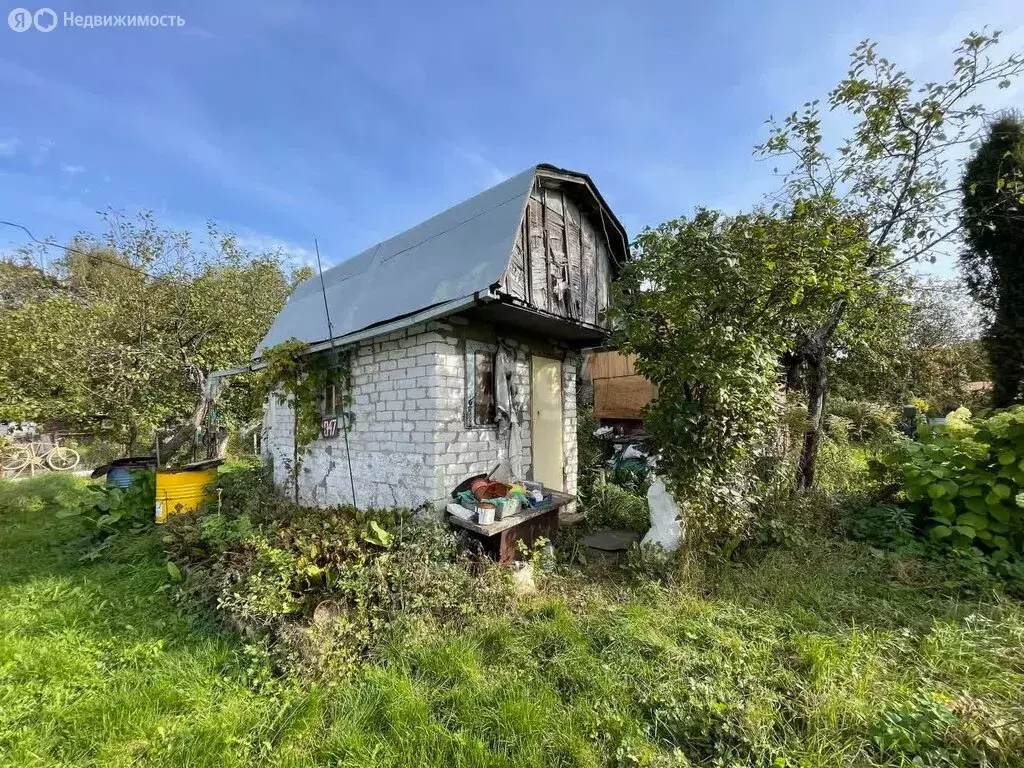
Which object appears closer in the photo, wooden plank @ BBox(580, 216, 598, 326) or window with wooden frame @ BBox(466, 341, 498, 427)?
window with wooden frame @ BBox(466, 341, 498, 427)

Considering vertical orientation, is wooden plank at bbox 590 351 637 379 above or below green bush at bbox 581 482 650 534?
above

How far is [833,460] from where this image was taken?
6.86m

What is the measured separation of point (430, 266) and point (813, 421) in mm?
5627

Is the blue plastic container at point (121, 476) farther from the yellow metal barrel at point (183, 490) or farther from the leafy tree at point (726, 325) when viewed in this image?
the leafy tree at point (726, 325)

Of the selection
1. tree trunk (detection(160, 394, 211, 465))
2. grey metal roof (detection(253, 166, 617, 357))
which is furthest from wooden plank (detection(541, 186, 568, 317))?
tree trunk (detection(160, 394, 211, 465))

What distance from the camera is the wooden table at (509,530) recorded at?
4.16 m

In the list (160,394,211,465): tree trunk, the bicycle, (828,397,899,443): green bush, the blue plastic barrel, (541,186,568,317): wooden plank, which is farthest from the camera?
the bicycle

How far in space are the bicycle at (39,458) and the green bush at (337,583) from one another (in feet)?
38.9

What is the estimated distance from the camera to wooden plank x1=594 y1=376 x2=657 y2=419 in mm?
10188

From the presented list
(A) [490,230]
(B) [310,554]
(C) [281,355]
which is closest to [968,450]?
(A) [490,230]

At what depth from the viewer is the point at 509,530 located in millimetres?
4352

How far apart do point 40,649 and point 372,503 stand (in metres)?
2.95

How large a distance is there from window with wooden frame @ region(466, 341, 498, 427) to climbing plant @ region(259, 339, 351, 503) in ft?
6.40

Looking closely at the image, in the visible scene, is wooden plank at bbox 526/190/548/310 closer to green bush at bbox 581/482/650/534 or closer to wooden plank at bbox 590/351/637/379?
green bush at bbox 581/482/650/534
